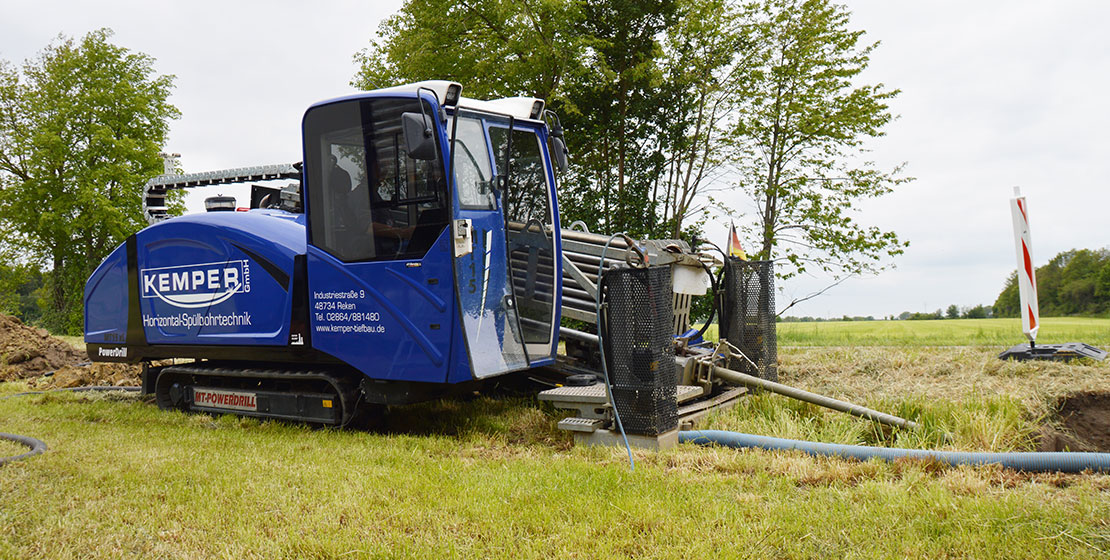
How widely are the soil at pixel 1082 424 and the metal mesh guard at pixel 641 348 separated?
9.16ft

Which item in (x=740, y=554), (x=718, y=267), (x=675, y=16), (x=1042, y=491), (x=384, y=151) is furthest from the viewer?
(x=675, y=16)

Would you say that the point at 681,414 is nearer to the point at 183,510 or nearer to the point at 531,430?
the point at 531,430

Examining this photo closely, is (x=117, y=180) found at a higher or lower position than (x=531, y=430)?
higher

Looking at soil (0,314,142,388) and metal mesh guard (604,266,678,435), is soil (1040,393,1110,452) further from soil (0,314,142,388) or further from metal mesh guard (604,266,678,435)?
soil (0,314,142,388)

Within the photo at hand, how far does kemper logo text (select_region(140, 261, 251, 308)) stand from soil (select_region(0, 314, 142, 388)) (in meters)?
3.57

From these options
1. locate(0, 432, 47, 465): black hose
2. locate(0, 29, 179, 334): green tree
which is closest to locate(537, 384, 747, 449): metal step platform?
locate(0, 432, 47, 465): black hose

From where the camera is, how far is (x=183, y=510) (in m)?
3.81

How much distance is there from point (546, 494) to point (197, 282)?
4718 mm

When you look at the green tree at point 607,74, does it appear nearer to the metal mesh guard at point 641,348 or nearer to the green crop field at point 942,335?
the green crop field at point 942,335

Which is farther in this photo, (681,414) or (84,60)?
(84,60)

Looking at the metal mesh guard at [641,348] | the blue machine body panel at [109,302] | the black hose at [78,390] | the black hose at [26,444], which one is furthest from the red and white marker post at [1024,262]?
the black hose at [78,390]

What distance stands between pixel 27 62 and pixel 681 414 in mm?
36438

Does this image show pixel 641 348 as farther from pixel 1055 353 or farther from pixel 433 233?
pixel 1055 353

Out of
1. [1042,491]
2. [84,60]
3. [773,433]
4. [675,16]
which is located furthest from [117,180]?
[1042,491]
